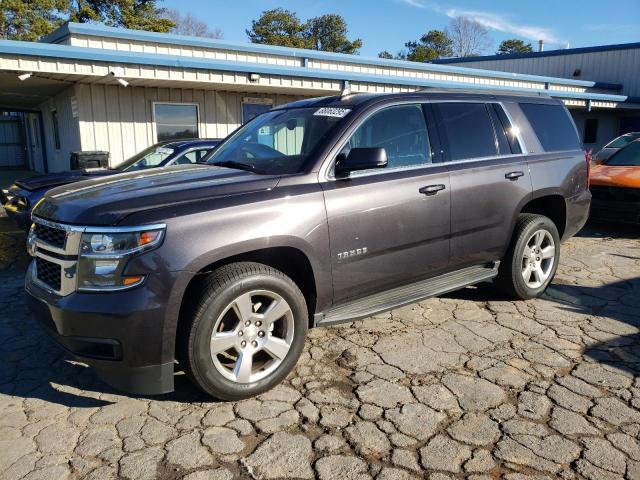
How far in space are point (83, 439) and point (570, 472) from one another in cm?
258

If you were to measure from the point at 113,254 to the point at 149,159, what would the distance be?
18.4ft

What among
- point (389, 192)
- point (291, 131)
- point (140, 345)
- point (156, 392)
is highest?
point (291, 131)

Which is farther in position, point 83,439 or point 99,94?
point 99,94

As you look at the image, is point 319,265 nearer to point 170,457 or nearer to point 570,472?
point 170,457

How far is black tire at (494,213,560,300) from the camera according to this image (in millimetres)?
4670

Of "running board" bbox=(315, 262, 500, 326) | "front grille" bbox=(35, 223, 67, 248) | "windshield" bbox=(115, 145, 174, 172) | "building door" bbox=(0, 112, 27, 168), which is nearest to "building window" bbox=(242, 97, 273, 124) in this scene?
"windshield" bbox=(115, 145, 174, 172)

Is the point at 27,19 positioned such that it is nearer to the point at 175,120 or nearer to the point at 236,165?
the point at 175,120

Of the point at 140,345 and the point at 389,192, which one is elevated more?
the point at 389,192

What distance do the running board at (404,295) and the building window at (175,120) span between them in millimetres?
9820

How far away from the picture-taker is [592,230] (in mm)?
8703

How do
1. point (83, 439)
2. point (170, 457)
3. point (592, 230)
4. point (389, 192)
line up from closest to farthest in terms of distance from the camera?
point (170, 457) → point (83, 439) → point (389, 192) → point (592, 230)

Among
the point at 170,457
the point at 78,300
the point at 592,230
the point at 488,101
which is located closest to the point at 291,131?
Result: the point at 488,101

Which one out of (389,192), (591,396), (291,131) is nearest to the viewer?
(591,396)

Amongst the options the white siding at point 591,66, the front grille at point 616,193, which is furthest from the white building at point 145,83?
the white siding at point 591,66
